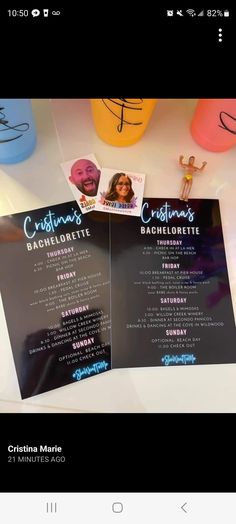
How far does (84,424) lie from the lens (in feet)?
1.81

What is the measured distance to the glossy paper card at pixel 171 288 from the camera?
2.03ft

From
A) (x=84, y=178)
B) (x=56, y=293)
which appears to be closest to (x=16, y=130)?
(x=84, y=178)

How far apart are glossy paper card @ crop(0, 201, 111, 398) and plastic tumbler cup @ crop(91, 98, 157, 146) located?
0.14m

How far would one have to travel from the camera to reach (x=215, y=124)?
66cm

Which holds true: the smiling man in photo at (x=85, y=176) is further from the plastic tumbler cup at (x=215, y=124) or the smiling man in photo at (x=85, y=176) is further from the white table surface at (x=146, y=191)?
the plastic tumbler cup at (x=215, y=124)

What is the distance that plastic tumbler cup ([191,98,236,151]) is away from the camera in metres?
0.62

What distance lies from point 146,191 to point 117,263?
14 centimetres
